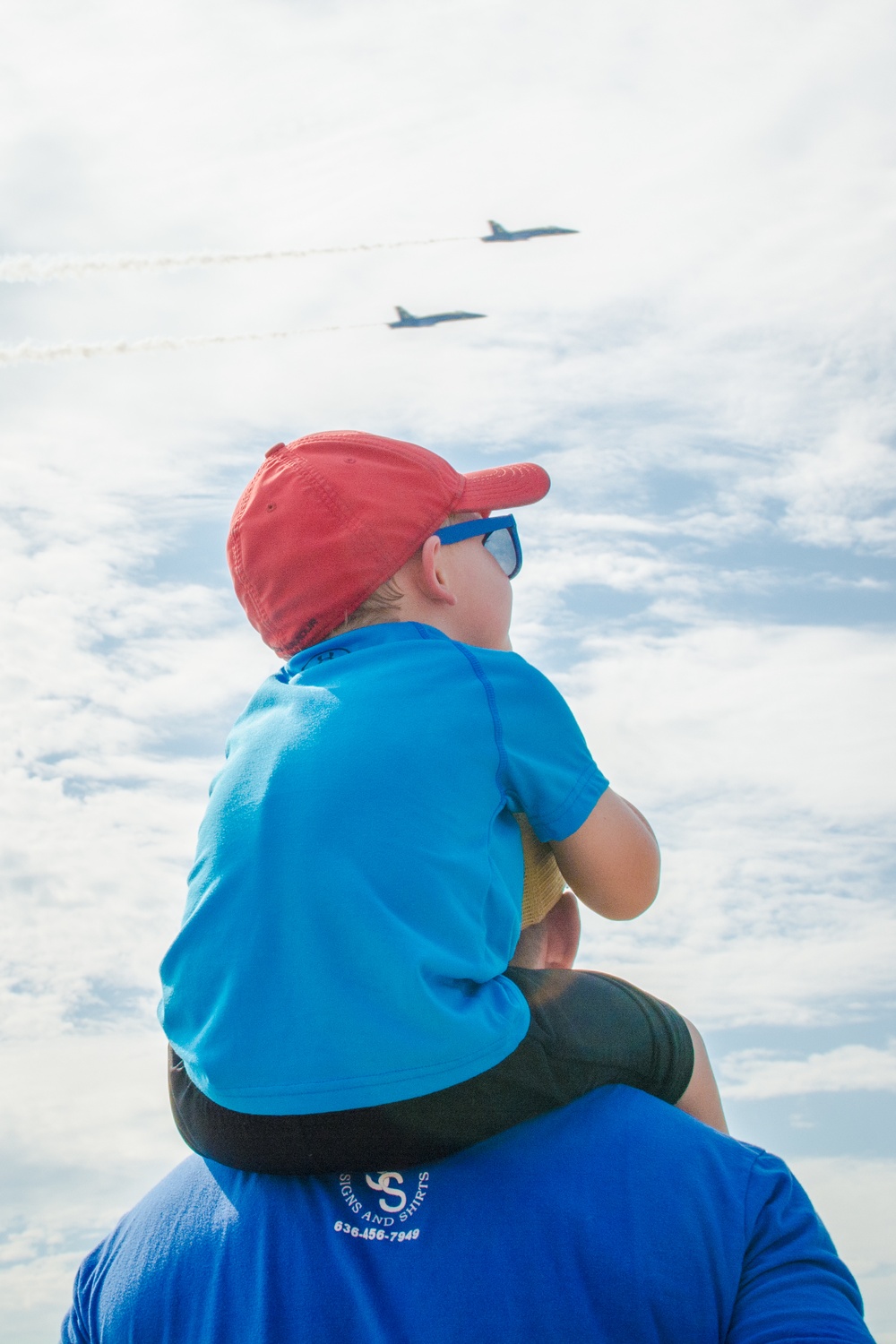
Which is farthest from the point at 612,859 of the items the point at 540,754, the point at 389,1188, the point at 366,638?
the point at 389,1188

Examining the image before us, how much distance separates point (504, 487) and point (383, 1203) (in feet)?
6.78

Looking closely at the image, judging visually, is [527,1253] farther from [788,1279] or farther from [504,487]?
[504,487]

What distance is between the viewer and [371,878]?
239cm

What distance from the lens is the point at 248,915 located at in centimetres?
243

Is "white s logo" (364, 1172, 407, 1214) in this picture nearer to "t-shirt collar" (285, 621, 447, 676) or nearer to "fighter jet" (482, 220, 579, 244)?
"t-shirt collar" (285, 621, 447, 676)

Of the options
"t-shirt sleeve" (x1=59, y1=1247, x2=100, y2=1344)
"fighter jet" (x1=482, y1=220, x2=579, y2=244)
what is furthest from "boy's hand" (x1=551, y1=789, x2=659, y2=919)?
"fighter jet" (x1=482, y1=220, x2=579, y2=244)

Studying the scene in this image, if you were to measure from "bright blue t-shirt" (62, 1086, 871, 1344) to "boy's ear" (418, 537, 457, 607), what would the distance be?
1362 millimetres

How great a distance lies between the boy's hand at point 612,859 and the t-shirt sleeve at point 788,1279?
2.30 feet

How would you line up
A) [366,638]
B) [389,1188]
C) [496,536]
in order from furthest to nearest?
1. [496,536]
2. [366,638]
3. [389,1188]

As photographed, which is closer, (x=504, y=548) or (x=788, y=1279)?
(x=788, y=1279)

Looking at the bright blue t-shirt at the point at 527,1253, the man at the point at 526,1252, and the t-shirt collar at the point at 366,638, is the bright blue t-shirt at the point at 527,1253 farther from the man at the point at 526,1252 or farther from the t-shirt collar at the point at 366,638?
the t-shirt collar at the point at 366,638

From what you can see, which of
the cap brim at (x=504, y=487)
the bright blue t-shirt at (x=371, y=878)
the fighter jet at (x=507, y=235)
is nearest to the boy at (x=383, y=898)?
the bright blue t-shirt at (x=371, y=878)

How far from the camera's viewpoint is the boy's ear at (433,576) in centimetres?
323

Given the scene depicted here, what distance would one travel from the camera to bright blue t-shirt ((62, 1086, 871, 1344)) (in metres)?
2.19
